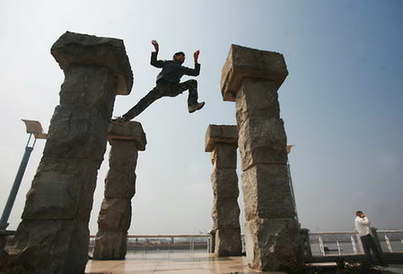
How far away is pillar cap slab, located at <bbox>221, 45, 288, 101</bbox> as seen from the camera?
428cm

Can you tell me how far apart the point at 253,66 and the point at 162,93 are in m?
2.32

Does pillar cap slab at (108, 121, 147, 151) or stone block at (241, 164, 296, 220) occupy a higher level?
pillar cap slab at (108, 121, 147, 151)

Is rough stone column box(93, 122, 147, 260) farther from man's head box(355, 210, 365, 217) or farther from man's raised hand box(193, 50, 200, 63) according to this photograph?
man's head box(355, 210, 365, 217)

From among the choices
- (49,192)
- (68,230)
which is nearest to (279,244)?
(68,230)

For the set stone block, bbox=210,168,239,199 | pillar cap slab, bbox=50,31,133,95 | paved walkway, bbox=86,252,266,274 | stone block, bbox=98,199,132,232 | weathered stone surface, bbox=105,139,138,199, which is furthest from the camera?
stone block, bbox=210,168,239,199

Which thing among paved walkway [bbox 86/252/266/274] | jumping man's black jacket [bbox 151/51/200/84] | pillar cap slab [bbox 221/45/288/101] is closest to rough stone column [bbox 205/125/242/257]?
paved walkway [bbox 86/252/266/274]

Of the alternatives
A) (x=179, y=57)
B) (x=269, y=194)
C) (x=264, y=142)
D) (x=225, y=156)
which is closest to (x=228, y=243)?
(x=225, y=156)

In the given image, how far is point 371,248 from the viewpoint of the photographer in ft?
16.9

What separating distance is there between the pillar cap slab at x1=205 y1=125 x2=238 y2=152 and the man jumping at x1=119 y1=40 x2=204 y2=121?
2.32 m

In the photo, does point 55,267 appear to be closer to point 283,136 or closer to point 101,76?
point 101,76

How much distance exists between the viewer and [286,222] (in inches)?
137

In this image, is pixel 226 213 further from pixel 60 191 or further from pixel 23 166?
pixel 23 166

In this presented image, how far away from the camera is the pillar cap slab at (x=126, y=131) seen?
23.1ft

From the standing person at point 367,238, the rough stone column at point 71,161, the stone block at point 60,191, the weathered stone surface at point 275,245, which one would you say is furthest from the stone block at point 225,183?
the stone block at point 60,191
